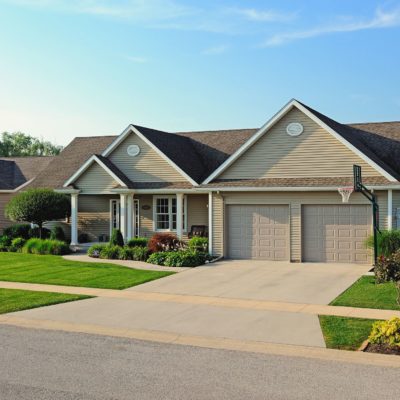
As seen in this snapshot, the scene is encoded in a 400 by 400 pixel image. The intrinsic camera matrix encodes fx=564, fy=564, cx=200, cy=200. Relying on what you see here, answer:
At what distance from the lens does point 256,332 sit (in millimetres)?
11000

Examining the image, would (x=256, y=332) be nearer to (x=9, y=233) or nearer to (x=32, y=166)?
(x=9, y=233)

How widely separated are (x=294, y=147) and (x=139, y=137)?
28.4 ft

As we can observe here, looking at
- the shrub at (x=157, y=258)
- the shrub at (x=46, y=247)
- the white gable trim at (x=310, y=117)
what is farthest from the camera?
the shrub at (x=46, y=247)

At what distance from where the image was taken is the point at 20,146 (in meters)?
90.1

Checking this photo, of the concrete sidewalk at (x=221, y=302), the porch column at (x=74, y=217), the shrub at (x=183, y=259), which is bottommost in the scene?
the concrete sidewalk at (x=221, y=302)

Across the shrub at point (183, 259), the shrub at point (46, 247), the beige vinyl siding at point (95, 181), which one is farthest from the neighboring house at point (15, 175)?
the shrub at point (183, 259)

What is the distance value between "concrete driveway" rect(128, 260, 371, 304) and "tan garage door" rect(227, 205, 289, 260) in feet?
3.04

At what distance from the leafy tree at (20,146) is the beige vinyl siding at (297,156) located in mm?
70739

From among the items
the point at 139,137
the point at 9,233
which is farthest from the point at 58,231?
the point at 139,137

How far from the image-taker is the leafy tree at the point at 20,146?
88.2m

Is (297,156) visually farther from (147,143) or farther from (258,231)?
(147,143)

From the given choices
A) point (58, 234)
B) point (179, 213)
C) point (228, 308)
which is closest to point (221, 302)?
point (228, 308)

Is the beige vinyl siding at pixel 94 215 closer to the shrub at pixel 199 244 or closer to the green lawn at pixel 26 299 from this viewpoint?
the shrub at pixel 199 244

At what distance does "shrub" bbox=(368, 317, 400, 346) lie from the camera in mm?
9539
